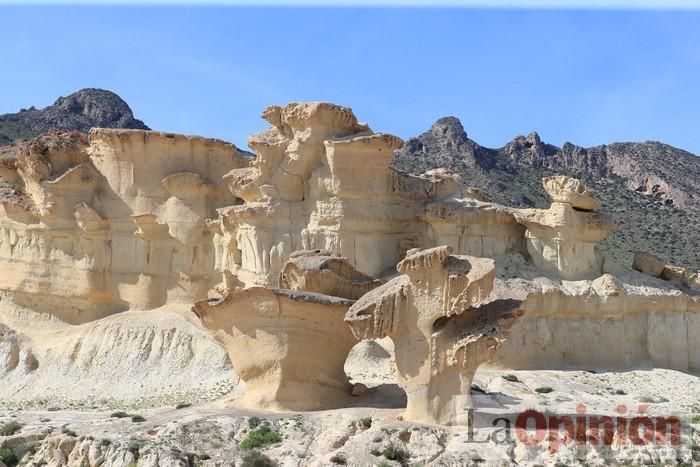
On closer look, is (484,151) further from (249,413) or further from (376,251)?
(249,413)

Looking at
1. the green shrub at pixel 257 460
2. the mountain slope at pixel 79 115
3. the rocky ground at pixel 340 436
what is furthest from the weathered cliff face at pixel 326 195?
the mountain slope at pixel 79 115

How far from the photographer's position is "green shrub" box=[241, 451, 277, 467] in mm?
19625

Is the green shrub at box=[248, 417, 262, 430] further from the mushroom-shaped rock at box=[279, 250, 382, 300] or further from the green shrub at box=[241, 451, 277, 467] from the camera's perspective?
the mushroom-shaped rock at box=[279, 250, 382, 300]

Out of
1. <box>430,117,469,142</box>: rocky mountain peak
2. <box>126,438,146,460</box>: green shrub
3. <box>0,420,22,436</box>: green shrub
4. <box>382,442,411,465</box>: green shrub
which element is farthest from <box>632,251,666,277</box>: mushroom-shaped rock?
<box>430,117,469,142</box>: rocky mountain peak

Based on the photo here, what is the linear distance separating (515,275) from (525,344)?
2434 millimetres

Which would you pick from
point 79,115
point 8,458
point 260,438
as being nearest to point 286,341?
point 260,438

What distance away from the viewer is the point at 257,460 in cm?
1966

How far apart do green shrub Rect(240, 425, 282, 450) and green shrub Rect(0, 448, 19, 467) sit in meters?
5.89

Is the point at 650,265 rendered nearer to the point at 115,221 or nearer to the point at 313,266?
the point at 313,266

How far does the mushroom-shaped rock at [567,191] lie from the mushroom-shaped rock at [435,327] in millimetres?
9932

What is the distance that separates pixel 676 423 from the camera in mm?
22062

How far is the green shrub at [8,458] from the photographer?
21.5 meters

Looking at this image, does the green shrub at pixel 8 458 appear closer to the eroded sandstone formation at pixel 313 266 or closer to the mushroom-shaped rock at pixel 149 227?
the eroded sandstone formation at pixel 313 266

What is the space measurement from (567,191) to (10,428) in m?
19.2
